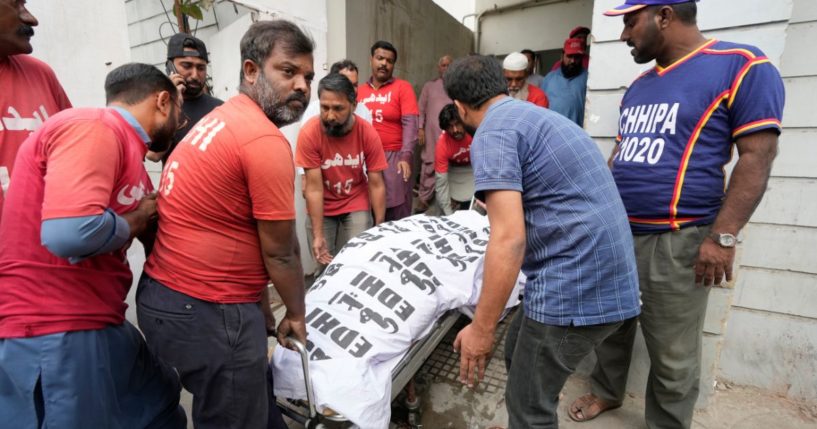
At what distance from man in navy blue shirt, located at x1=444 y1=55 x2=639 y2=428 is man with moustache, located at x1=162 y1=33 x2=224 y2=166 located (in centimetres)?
174

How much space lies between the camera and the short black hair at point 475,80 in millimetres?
1552

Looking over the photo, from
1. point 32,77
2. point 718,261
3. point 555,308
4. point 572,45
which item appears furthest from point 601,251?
point 572,45

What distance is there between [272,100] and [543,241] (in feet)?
3.49

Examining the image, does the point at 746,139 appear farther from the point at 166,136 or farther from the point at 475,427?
the point at 166,136

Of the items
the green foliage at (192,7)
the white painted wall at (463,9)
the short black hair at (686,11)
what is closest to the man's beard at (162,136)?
the short black hair at (686,11)

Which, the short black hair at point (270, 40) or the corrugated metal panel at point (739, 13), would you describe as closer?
the short black hair at point (270, 40)

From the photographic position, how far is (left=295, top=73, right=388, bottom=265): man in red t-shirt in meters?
2.75

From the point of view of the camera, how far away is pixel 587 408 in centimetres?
233

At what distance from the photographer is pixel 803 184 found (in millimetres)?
2402

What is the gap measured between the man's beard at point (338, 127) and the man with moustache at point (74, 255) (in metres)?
1.41

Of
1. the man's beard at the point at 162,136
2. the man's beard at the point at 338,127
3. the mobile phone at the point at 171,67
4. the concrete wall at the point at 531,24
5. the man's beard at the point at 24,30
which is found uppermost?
the concrete wall at the point at 531,24

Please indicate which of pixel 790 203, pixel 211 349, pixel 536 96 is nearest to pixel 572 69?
pixel 536 96

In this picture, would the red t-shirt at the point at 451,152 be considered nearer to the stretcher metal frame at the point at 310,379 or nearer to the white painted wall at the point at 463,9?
the stretcher metal frame at the point at 310,379

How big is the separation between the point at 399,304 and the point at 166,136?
48.3 inches
